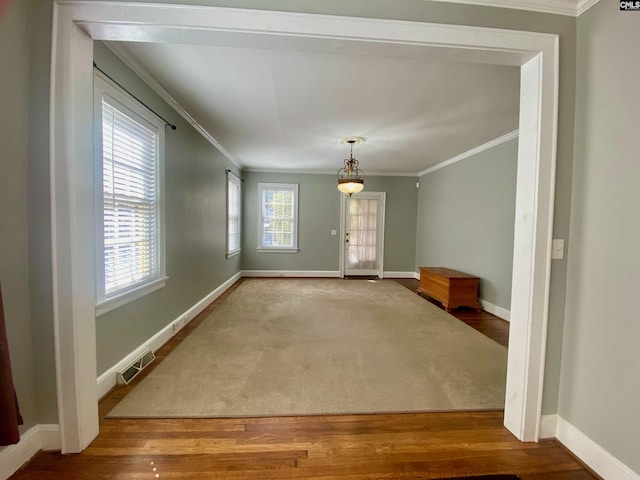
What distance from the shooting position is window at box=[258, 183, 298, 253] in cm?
634

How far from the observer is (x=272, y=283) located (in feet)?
18.8

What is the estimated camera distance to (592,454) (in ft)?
4.63

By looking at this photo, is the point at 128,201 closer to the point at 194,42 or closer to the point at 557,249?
the point at 194,42

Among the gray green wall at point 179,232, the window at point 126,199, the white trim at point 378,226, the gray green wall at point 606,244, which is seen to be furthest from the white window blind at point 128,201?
the white trim at point 378,226

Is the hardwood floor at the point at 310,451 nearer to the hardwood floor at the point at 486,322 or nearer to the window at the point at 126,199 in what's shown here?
the window at the point at 126,199

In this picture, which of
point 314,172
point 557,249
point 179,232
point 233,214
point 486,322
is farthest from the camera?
point 314,172

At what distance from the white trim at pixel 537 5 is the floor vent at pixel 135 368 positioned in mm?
3212

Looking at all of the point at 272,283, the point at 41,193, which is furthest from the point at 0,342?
the point at 272,283

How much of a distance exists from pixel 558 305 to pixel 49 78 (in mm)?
2905

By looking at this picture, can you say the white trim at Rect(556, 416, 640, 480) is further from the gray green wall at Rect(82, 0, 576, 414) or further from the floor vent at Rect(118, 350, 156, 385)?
the floor vent at Rect(118, 350, 156, 385)

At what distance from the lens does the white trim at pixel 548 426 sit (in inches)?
62.6

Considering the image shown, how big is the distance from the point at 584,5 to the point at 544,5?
0.20 metres

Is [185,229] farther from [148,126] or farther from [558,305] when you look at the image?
[558,305]

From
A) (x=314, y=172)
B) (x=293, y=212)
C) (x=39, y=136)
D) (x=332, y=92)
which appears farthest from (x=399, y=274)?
(x=39, y=136)
